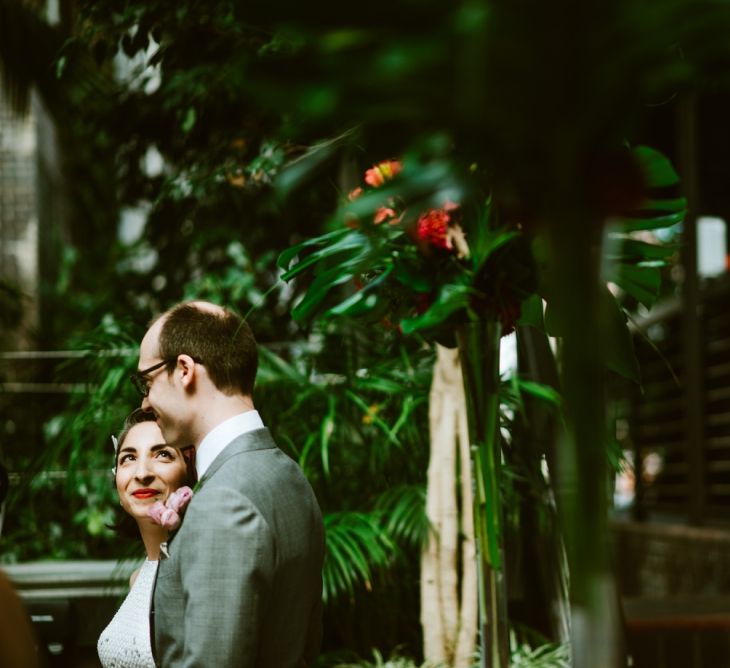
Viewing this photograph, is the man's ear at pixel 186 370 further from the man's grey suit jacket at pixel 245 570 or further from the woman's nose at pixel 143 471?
the woman's nose at pixel 143 471

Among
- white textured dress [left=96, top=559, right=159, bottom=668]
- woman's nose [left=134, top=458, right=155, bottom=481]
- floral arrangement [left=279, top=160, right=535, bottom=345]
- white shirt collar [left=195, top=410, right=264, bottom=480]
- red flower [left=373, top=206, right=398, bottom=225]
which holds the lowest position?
white textured dress [left=96, top=559, right=159, bottom=668]

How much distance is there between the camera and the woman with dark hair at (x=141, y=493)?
2.07 meters

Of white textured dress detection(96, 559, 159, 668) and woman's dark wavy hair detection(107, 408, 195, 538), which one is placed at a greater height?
woman's dark wavy hair detection(107, 408, 195, 538)

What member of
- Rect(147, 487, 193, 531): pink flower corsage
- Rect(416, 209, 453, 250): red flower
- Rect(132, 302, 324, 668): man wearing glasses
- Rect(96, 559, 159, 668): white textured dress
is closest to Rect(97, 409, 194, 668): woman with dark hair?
Rect(96, 559, 159, 668): white textured dress

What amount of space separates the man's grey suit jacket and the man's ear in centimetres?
15

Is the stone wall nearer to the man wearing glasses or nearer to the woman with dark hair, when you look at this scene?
the woman with dark hair

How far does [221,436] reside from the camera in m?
1.90

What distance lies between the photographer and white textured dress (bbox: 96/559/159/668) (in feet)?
6.58

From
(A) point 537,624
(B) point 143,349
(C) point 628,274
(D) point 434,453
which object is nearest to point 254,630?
(B) point 143,349

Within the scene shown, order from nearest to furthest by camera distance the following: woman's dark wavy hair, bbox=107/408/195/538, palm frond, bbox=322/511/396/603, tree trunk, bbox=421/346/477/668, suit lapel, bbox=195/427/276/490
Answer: suit lapel, bbox=195/427/276/490 < woman's dark wavy hair, bbox=107/408/195/538 < tree trunk, bbox=421/346/477/668 < palm frond, bbox=322/511/396/603

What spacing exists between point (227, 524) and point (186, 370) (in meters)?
0.36

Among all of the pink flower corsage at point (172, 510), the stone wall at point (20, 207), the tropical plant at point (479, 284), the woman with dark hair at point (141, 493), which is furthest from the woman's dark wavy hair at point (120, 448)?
the stone wall at point (20, 207)

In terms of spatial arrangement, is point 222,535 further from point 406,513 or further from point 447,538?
point 406,513

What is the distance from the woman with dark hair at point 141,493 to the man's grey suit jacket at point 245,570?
268 mm
